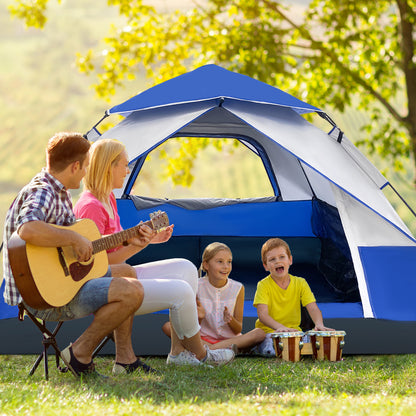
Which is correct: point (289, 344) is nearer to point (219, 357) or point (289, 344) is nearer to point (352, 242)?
point (219, 357)

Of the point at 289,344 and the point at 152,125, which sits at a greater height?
the point at 152,125

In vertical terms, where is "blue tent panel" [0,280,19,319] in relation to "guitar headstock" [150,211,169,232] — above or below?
below

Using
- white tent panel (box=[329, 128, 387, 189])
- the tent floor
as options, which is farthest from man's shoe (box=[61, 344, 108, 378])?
white tent panel (box=[329, 128, 387, 189])

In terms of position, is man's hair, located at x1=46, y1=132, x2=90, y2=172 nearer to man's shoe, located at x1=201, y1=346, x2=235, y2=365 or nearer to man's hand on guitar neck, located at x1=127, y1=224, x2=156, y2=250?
man's hand on guitar neck, located at x1=127, y1=224, x2=156, y2=250

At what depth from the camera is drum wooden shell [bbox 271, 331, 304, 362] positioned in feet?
9.87

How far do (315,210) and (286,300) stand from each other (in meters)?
2.34

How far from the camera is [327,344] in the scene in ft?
10.0

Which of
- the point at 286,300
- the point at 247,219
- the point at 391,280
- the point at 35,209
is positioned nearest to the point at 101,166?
the point at 35,209

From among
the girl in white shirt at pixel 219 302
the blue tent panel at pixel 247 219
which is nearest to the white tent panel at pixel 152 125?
the girl in white shirt at pixel 219 302

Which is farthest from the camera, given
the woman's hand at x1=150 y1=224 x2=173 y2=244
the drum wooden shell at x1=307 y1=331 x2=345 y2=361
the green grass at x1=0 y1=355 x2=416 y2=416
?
the drum wooden shell at x1=307 y1=331 x2=345 y2=361

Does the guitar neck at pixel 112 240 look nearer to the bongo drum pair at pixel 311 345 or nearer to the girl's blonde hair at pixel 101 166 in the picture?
the girl's blonde hair at pixel 101 166

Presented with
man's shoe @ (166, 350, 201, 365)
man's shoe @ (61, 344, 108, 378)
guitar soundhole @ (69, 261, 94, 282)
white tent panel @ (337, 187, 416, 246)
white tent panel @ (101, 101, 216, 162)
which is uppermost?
white tent panel @ (101, 101, 216, 162)

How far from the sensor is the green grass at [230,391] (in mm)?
2105

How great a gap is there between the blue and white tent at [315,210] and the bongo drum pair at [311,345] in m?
0.26
